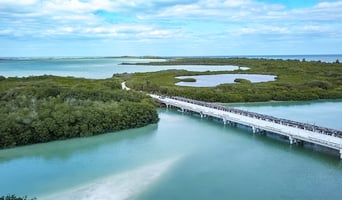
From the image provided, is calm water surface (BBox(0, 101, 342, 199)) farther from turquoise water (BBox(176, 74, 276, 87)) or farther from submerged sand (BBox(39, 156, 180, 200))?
turquoise water (BBox(176, 74, 276, 87))

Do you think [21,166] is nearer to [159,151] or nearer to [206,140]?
[159,151]

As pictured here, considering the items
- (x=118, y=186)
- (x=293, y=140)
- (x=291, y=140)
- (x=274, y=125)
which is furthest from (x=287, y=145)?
(x=118, y=186)

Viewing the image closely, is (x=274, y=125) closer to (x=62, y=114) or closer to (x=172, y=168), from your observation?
(x=172, y=168)

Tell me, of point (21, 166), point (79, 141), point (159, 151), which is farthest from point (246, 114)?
point (21, 166)

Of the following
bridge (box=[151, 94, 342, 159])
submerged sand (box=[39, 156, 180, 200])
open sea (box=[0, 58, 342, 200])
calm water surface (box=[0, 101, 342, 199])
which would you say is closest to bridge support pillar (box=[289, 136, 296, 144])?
bridge (box=[151, 94, 342, 159])

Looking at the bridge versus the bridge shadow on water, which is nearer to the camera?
the bridge shadow on water

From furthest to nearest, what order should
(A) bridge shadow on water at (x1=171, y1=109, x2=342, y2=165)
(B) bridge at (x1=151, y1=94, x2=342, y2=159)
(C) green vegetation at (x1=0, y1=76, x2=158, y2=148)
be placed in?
(C) green vegetation at (x1=0, y1=76, x2=158, y2=148) → (B) bridge at (x1=151, y1=94, x2=342, y2=159) → (A) bridge shadow on water at (x1=171, y1=109, x2=342, y2=165)

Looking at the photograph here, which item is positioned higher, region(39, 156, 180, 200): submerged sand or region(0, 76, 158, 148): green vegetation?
region(0, 76, 158, 148): green vegetation
